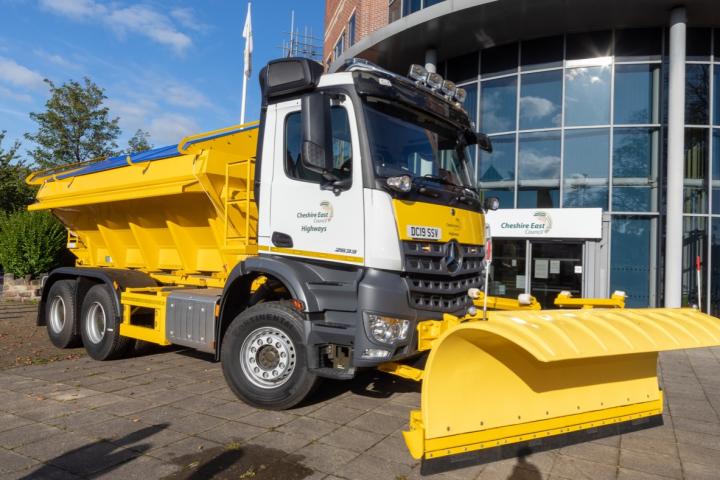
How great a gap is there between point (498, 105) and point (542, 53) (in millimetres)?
1713

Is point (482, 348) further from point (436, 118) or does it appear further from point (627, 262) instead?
point (627, 262)

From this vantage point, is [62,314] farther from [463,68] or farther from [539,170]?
[463,68]

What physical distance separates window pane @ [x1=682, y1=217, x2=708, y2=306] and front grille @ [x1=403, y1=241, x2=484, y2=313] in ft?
32.5

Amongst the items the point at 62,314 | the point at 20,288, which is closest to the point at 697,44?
the point at 62,314

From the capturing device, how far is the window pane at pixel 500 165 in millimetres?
13953

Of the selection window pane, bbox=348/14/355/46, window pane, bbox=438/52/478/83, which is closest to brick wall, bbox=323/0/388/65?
window pane, bbox=348/14/355/46

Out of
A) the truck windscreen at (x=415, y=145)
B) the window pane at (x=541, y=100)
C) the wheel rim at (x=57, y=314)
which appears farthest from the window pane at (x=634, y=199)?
the wheel rim at (x=57, y=314)

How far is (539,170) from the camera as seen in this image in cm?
1359

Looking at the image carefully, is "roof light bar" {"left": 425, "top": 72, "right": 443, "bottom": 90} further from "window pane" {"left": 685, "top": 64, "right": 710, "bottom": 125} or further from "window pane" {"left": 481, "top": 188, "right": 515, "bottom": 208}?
"window pane" {"left": 685, "top": 64, "right": 710, "bottom": 125}

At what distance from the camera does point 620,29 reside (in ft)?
42.7

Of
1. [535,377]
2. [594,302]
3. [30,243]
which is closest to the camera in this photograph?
[535,377]

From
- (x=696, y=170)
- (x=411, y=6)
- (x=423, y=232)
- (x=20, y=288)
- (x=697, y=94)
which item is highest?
(x=411, y=6)

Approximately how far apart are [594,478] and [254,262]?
3.29m

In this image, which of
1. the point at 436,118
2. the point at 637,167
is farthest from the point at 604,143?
the point at 436,118
